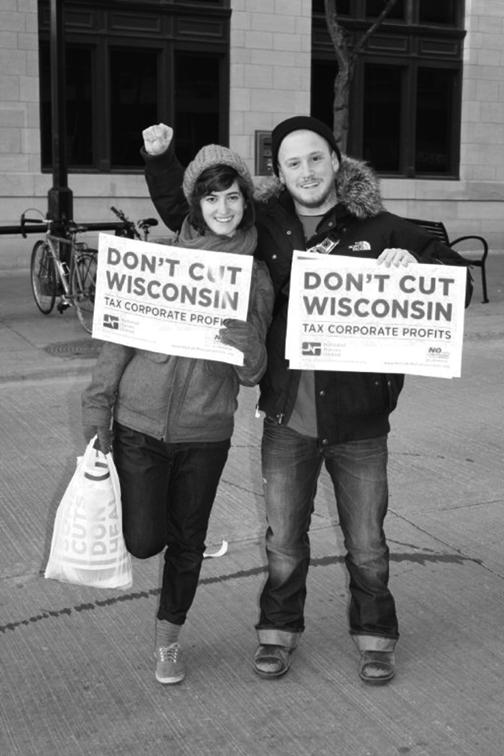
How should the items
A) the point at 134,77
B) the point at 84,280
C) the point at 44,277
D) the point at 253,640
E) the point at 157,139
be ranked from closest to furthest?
1. the point at 157,139
2. the point at 253,640
3. the point at 84,280
4. the point at 44,277
5. the point at 134,77

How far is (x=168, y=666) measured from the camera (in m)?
3.61

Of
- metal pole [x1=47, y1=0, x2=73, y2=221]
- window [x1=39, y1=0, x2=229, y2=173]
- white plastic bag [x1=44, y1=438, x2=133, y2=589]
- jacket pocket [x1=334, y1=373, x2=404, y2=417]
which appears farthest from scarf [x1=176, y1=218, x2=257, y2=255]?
window [x1=39, y1=0, x2=229, y2=173]

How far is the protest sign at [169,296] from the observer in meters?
3.44

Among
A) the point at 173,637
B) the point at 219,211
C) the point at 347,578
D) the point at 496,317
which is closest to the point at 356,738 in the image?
the point at 173,637

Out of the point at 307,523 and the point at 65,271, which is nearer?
the point at 307,523

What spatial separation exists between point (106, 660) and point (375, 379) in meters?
1.43

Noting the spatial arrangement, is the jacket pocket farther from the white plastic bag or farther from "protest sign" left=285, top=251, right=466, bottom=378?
the white plastic bag

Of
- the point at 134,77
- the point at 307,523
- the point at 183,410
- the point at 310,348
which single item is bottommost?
the point at 307,523

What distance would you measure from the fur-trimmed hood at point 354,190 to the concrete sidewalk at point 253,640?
164cm

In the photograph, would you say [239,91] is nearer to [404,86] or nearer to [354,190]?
[404,86]

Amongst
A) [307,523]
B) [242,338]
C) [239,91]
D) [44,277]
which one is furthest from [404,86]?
[242,338]

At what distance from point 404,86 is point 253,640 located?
1715cm

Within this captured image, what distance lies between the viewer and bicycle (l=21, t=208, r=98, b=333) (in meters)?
11.1

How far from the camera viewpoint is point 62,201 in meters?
11.8
